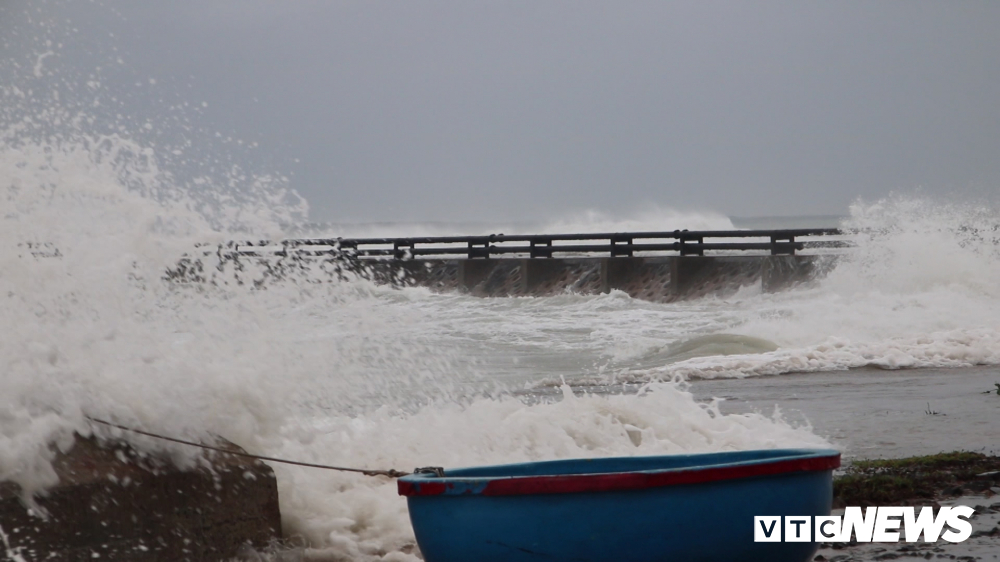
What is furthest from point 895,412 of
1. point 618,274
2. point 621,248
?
point 621,248

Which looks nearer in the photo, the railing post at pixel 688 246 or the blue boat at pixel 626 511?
the blue boat at pixel 626 511

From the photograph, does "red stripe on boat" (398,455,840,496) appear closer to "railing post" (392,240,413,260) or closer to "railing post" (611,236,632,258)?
"railing post" (611,236,632,258)

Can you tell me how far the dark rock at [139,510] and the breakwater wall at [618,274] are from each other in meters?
18.5

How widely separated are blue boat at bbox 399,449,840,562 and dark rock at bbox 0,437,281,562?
1188 mm

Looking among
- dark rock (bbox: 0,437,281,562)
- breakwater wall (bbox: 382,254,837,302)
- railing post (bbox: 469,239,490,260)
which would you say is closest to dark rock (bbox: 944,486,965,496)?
dark rock (bbox: 0,437,281,562)

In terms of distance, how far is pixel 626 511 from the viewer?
11.4 feet

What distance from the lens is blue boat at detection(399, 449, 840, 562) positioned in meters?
3.47

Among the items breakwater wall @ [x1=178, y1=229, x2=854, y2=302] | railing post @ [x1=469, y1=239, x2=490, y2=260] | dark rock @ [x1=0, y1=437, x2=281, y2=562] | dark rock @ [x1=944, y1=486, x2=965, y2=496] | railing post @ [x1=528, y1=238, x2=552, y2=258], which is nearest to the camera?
dark rock @ [x1=0, y1=437, x2=281, y2=562]

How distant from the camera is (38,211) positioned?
5875mm

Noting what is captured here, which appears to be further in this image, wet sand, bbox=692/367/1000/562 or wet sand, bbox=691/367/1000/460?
wet sand, bbox=691/367/1000/460

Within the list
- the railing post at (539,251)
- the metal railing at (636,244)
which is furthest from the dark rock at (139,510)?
the railing post at (539,251)

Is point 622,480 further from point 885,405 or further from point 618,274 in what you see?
point 618,274

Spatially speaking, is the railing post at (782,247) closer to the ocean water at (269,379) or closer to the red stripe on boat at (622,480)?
the ocean water at (269,379)

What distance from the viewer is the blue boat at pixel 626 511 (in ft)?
11.4
